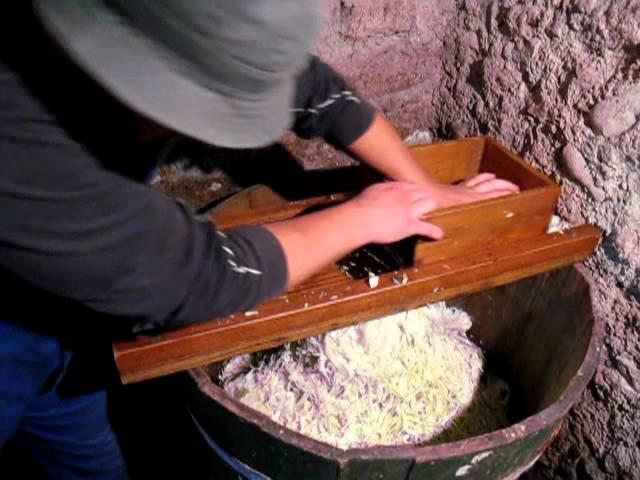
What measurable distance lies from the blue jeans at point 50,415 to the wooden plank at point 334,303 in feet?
0.60

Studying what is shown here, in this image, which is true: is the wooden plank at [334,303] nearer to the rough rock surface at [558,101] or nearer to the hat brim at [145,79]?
the rough rock surface at [558,101]

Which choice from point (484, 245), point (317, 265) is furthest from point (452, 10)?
point (317, 265)

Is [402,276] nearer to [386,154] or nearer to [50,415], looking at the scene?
[386,154]

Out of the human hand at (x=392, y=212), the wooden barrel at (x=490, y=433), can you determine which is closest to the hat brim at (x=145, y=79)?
the human hand at (x=392, y=212)

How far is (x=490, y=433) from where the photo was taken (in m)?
1.06

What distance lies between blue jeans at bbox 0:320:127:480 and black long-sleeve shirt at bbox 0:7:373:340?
190 millimetres

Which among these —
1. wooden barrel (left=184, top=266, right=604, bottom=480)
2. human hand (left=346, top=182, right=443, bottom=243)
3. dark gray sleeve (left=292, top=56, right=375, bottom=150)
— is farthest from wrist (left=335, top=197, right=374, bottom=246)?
wooden barrel (left=184, top=266, right=604, bottom=480)

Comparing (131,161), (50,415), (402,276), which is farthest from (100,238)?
(50,415)

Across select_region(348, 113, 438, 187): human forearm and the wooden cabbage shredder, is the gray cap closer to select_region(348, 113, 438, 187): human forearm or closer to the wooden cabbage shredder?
the wooden cabbage shredder

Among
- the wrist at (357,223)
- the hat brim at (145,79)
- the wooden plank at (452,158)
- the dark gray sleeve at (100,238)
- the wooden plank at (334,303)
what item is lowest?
the wooden plank at (334,303)

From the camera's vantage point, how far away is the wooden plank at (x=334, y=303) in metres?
1.04

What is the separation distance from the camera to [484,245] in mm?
1291

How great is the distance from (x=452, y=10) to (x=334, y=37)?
0.33 m

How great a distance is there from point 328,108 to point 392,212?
265 mm
